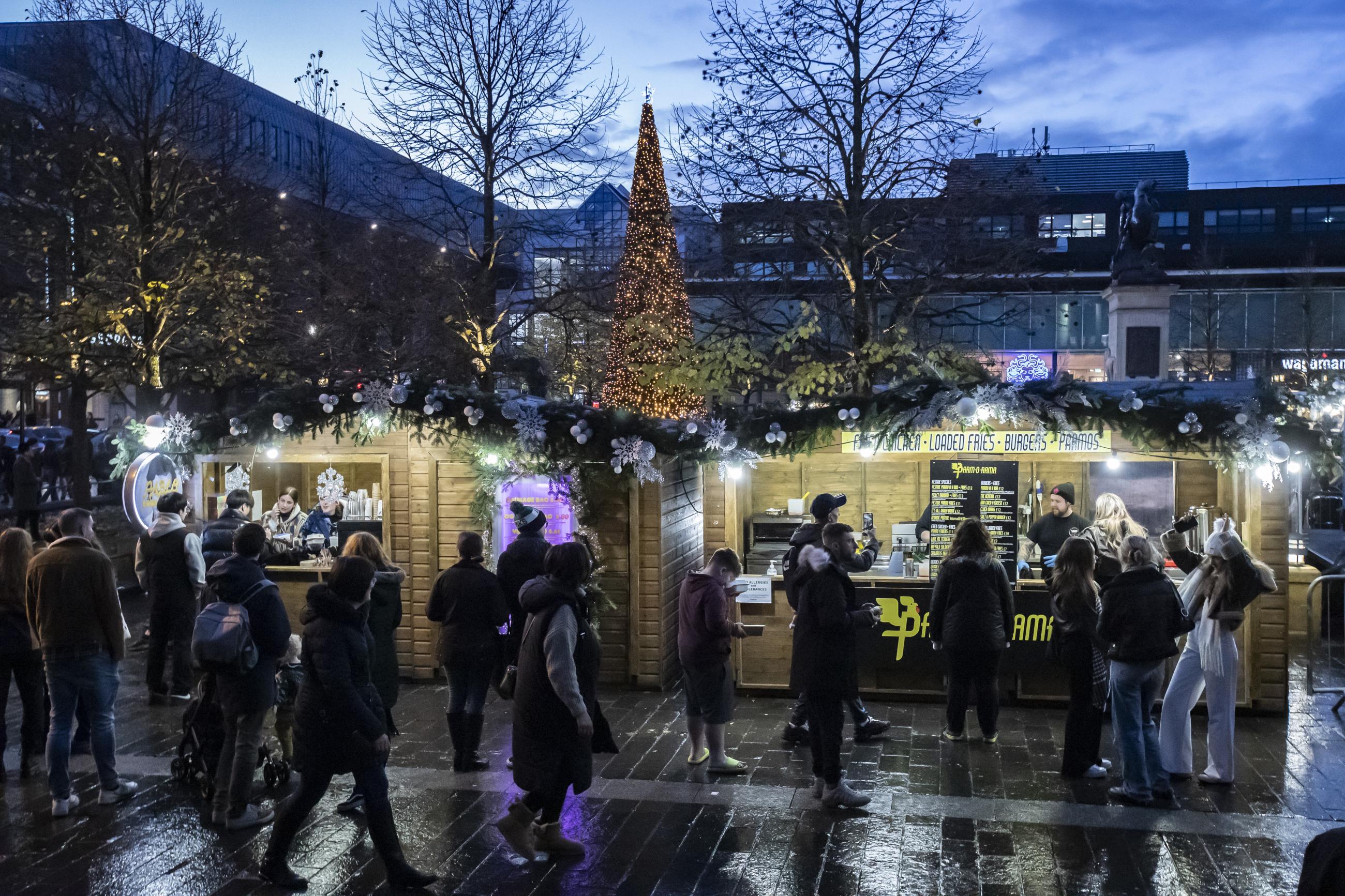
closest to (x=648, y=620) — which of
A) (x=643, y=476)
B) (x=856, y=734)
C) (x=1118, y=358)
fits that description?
(x=643, y=476)

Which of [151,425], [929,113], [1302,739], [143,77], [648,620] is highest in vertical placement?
[143,77]

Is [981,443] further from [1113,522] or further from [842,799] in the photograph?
[842,799]

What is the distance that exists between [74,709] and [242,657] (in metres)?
1.62

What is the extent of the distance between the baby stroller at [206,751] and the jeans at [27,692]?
1.10 meters

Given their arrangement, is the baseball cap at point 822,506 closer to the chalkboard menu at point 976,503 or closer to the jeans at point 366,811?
the chalkboard menu at point 976,503

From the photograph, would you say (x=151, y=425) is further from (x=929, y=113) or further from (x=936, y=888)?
(x=929, y=113)

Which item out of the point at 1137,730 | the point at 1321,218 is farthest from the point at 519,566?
the point at 1321,218

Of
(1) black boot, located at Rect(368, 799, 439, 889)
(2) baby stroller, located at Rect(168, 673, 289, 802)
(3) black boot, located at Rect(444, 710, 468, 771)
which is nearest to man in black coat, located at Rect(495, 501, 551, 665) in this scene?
(3) black boot, located at Rect(444, 710, 468, 771)

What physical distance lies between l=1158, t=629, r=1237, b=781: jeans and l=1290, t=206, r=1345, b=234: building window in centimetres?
5139

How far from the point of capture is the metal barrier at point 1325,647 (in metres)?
9.46

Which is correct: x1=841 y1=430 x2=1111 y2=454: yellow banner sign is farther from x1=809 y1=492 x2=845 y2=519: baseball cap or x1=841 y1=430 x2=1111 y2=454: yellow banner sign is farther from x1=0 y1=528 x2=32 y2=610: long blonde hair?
x1=0 y1=528 x2=32 y2=610: long blonde hair

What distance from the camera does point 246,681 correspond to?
6117 millimetres

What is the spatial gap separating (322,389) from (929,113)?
9597 mm

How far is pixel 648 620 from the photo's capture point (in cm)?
979
